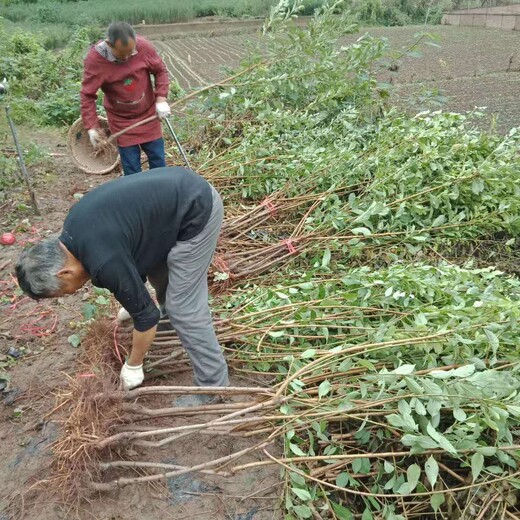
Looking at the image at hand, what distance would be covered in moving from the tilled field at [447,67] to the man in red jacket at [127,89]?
1.96m

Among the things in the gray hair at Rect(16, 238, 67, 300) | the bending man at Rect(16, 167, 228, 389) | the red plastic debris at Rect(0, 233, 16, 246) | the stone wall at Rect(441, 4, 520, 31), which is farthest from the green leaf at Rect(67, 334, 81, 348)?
the stone wall at Rect(441, 4, 520, 31)

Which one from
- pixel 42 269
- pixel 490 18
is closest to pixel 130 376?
pixel 42 269

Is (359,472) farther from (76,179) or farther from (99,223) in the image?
(76,179)

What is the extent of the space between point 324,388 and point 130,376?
88 cm

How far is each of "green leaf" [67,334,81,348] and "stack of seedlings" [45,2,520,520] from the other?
0.42 m

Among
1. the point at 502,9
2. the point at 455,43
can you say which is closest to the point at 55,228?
the point at 455,43

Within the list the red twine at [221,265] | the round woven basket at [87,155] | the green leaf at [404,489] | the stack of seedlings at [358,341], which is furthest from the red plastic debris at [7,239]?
the green leaf at [404,489]

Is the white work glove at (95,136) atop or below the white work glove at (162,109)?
below

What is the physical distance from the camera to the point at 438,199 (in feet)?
11.4

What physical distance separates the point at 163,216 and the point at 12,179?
11.9 feet

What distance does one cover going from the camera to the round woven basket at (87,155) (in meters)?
4.96

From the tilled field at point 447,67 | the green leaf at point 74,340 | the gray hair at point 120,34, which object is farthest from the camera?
the tilled field at point 447,67

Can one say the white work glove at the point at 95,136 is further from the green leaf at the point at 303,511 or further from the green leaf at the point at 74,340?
the green leaf at the point at 303,511

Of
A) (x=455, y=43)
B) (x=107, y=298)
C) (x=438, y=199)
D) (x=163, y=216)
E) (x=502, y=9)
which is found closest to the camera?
(x=163, y=216)
